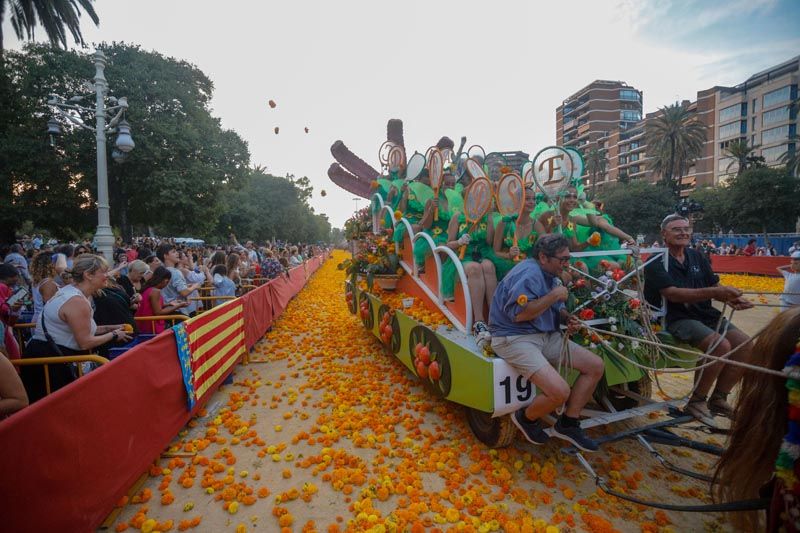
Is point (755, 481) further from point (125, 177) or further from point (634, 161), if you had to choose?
point (634, 161)

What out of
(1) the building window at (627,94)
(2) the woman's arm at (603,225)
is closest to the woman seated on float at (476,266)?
(2) the woman's arm at (603,225)

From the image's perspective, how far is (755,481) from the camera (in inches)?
87.0

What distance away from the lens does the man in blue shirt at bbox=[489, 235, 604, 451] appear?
3.08m

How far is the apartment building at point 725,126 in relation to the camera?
162ft

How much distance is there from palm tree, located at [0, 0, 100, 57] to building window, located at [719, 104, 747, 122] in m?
73.4

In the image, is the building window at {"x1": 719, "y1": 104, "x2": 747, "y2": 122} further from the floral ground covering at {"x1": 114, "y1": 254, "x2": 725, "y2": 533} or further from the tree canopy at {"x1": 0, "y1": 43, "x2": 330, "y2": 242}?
the floral ground covering at {"x1": 114, "y1": 254, "x2": 725, "y2": 533}

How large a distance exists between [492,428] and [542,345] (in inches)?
40.1

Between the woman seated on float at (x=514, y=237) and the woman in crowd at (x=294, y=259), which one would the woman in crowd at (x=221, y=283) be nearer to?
the woman seated on float at (x=514, y=237)

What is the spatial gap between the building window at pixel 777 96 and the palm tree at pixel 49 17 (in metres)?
70.8

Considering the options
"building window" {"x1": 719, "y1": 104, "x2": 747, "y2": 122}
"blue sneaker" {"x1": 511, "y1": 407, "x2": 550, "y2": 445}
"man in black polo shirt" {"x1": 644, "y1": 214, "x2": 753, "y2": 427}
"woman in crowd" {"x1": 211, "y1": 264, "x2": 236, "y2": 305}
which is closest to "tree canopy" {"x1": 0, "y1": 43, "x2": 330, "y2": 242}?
"woman in crowd" {"x1": 211, "y1": 264, "x2": 236, "y2": 305}

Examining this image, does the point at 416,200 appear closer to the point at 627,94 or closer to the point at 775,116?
the point at 775,116

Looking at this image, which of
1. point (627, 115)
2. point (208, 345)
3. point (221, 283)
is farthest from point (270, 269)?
point (627, 115)

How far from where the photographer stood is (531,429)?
3.27 m

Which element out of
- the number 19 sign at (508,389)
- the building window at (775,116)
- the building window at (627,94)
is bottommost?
the number 19 sign at (508,389)
